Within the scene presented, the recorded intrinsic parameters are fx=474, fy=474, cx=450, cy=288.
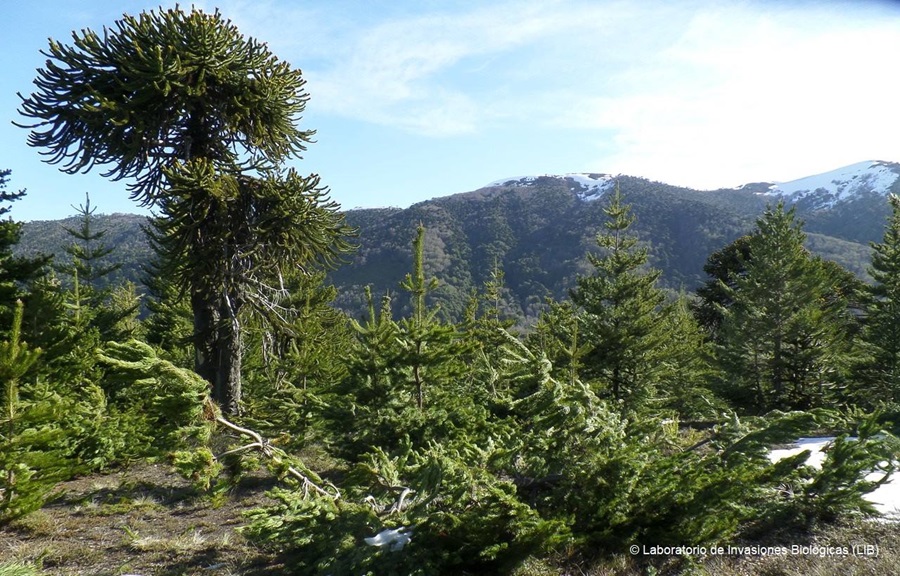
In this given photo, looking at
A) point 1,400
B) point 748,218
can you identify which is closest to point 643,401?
point 1,400

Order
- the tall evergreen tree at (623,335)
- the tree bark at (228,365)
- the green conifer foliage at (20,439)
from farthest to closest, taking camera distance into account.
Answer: the tall evergreen tree at (623,335), the tree bark at (228,365), the green conifer foliage at (20,439)

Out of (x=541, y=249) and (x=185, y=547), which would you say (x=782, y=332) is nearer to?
(x=185, y=547)

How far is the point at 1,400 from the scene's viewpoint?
5.20 m

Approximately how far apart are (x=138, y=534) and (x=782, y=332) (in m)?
18.1

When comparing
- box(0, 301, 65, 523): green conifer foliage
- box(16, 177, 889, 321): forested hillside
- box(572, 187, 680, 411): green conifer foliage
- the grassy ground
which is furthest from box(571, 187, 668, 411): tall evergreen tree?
box(16, 177, 889, 321): forested hillside

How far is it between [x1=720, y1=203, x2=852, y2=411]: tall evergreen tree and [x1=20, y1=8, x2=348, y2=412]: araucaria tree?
14.3 meters

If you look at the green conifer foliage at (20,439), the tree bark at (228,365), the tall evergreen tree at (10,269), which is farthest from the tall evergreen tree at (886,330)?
the tall evergreen tree at (10,269)

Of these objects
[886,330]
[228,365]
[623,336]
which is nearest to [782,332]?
[886,330]

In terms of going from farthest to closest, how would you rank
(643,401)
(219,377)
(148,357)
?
1. (643,401)
2. (219,377)
3. (148,357)

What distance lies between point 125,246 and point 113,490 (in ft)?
639

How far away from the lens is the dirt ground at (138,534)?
4180mm

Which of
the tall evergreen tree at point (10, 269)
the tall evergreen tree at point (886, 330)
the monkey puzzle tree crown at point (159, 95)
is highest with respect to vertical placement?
the monkey puzzle tree crown at point (159, 95)

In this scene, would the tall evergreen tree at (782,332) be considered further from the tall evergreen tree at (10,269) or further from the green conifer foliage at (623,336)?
the tall evergreen tree at (10,269)

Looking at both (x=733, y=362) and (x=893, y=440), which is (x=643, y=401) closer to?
(x=893, y=440)
